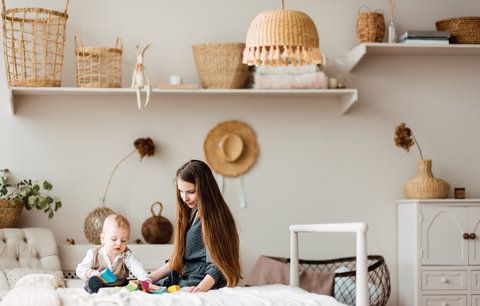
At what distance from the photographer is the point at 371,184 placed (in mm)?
5336

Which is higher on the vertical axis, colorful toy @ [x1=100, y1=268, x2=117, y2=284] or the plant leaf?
the plant leaf

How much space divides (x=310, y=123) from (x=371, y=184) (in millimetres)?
561

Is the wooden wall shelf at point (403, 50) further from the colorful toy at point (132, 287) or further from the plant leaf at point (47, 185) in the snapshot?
the colorful toy at point (132, 287)

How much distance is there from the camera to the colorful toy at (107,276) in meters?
3.11

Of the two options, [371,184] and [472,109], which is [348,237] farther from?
[472,109]

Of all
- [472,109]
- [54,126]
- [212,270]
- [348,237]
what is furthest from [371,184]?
[212,270]

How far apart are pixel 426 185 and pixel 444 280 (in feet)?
Answer: 1.90

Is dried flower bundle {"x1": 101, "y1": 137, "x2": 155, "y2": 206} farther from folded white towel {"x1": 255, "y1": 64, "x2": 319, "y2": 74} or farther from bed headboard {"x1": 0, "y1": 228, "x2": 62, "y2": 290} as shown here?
folded white towel {"x1": 255, "y1": 64, "x2": 319, "y2": 74}

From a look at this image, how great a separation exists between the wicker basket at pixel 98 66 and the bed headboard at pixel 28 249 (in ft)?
3.06

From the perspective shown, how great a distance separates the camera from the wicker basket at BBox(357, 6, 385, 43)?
5.09 metres

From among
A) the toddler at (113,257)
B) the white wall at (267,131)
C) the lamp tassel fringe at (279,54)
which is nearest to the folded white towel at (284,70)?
the white wall at (267,131)

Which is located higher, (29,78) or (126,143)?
(29,78)

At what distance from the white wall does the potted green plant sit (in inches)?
4.2

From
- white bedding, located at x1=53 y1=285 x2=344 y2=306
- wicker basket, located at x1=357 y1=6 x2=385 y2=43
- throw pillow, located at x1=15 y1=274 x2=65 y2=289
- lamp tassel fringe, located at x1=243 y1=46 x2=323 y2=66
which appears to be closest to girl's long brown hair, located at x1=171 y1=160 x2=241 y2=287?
white bedding, located at x1=53 y1=285 x2=344 y2=306
